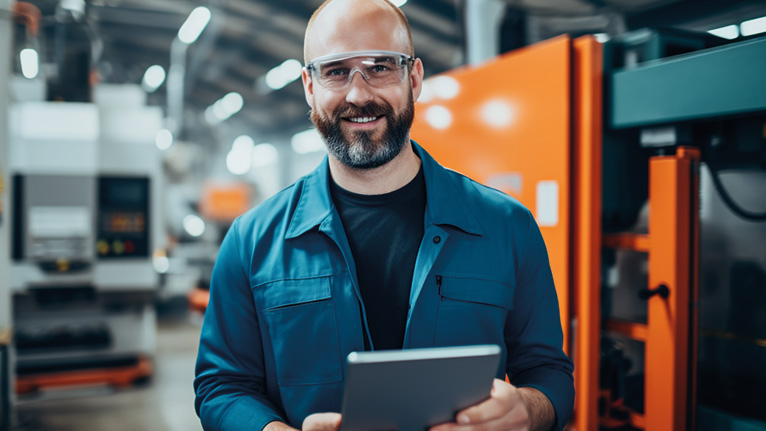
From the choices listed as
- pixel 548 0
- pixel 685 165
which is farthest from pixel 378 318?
pixel 548 0

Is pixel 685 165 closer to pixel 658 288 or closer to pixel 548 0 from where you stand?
pixel 658 288

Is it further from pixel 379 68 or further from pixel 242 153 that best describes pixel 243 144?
pixel 379 68

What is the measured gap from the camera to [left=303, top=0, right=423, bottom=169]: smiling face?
134 cm

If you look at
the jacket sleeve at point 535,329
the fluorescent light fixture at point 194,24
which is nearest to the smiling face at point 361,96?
the jacket sleeve at point 535,329

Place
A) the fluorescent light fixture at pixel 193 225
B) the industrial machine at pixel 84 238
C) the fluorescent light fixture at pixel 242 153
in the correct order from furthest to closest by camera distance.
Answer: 1. the fluorescent light fixture at pixel 242 153
2. the fluorescent light fixture at pixel 193 225
3. the industrial machine at pixel 84 238

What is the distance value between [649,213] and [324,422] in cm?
154

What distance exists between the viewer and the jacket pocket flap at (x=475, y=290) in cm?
137

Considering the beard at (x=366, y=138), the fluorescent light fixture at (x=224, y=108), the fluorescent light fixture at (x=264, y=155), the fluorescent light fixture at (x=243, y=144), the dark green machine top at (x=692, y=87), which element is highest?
the fluorescent light fixture at (x=224, y=108)

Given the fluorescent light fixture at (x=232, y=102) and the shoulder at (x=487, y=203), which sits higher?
the fluorescent light fixture at (x=232, y=102)

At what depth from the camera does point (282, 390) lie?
138 cm

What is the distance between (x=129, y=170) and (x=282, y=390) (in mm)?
4201

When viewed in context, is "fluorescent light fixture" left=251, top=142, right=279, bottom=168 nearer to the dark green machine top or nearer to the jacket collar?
the dark green machine top

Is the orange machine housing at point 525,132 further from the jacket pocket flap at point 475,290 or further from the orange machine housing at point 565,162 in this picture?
the jacket pocket flap at point 475,290

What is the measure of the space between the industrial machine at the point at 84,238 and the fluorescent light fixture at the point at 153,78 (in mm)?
7877
